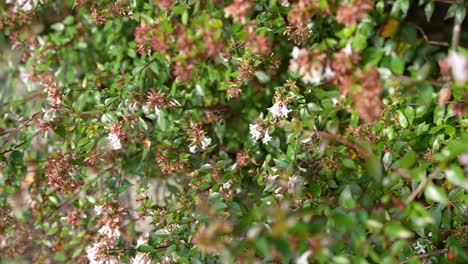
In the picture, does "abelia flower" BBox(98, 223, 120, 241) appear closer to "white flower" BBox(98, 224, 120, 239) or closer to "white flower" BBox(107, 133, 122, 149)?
"white flower" BBox(98, 224, 120, 239)

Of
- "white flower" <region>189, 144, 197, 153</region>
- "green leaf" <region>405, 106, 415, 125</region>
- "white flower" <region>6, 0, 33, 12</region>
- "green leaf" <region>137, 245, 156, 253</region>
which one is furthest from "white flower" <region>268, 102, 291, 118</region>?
"white flower" <region>6, 0, 33, 12</region>

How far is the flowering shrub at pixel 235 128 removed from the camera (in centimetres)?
145

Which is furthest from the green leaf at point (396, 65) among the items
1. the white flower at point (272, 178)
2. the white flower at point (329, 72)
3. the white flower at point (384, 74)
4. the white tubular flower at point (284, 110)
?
the white flower at point (272, 178)

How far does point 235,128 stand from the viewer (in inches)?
97.3

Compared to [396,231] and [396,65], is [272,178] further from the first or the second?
[396,231]

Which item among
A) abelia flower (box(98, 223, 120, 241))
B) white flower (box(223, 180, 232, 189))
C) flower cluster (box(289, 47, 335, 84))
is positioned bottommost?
white flower (box(223, 180, 232, 189))

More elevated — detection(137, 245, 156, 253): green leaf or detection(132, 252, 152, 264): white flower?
detection(137, 245, 156, 253): green leaf

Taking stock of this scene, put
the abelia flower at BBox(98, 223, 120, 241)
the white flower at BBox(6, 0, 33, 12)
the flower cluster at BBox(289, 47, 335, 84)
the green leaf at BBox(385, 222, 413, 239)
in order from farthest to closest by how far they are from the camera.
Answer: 1. the white flower at BBox(6, 0, 33, 12)
2. the abelia flower at BBox(98, 223, 120, 241)
3. the flower cluster at BBox(289, 47, 335, 84)
4. the green leaf at BBox(385, 222, 413, 239)

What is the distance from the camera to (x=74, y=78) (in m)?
2.69

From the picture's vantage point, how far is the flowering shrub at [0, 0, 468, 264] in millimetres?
1454

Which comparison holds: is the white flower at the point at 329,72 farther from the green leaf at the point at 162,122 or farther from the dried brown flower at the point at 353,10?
the green leaf at the point at 162,122

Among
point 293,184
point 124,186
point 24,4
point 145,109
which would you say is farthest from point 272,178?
point 24,4

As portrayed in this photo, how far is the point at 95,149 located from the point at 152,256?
0.49 m

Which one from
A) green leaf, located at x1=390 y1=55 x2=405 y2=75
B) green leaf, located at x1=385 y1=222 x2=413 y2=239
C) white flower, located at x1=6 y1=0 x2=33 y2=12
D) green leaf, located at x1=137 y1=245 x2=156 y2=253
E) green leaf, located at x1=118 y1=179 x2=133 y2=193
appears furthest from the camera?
white flower, located at x1=6 y1=0 x2=33 y2=12
